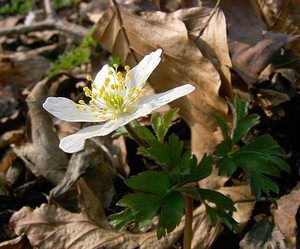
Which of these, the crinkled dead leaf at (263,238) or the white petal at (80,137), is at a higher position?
the white petal at (80,137)

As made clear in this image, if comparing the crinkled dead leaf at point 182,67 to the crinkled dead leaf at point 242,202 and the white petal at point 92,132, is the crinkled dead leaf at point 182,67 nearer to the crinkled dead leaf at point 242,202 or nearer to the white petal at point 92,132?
the crinkled dead leaf at point 242,202

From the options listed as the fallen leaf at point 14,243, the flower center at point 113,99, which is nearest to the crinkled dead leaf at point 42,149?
the fallen leaf at point 14,243

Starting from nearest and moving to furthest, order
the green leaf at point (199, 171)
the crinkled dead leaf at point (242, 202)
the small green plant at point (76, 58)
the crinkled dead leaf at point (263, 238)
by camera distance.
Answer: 1. the green leaf at point (199, 171)
2. the crinkled dead leaf at point (263, 238)
3. the crinkled dead leaf at point (242, 202)
4. the small green plant at point (76, 58)

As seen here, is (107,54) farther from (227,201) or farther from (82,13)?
(227,201)

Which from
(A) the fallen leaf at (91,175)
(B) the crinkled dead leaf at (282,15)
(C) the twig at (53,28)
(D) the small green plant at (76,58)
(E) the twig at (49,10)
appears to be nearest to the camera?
(A) the fallen leaf at (91,175)

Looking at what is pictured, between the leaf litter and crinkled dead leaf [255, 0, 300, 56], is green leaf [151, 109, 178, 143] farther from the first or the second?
crinkled dead leaf [255, 0, 300, 56]
